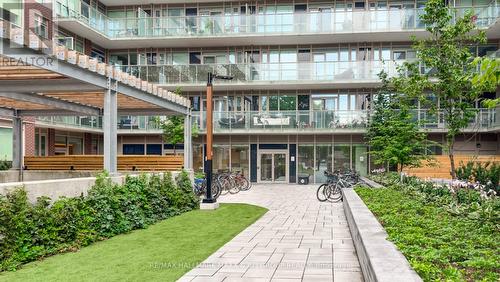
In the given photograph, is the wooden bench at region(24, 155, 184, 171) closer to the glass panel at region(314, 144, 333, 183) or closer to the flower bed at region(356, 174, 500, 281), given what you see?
the flower bed at region(356, 174, 500, 281)

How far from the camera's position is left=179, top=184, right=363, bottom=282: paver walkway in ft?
20.0

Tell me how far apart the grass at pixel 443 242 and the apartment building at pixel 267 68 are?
18623 millimetres

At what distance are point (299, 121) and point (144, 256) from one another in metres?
20.5

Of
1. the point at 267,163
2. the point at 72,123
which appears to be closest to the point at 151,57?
the point at 72,123

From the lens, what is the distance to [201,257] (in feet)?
23.3

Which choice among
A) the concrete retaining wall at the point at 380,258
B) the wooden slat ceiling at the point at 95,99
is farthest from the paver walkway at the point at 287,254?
the wooden slat ceiling at the point at 95,99

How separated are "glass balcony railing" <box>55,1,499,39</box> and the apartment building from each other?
6 centimetres

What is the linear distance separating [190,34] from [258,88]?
17.4 feet

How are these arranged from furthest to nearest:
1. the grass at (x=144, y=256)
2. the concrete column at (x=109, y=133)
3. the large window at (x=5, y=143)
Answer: the large window at (x=5, y=143)
the concrete column at (x=109, y=133)
the grass at (x=144, y=256)

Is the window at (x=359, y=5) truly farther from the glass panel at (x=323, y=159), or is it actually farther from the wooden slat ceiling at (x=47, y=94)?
the wooden slat ceiling at (x=47, y=94)

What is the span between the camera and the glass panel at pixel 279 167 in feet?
93.4

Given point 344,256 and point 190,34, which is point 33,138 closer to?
point 190,34

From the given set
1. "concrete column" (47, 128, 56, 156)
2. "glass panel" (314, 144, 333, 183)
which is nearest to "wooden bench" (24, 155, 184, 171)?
"concrete column" (47, 128, 56, 156)

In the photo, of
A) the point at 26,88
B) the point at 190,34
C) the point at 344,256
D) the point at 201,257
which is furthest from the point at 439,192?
the point at 190,34
